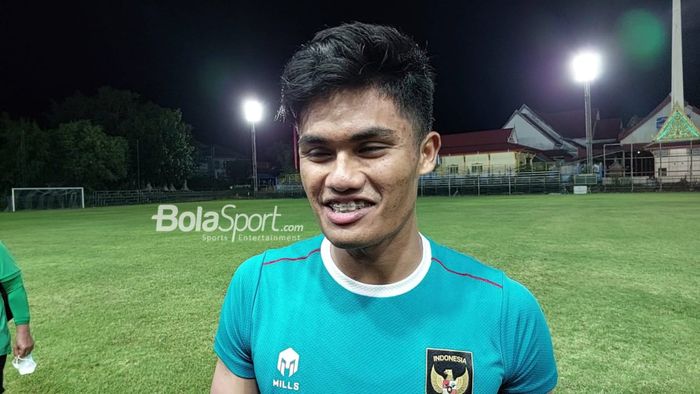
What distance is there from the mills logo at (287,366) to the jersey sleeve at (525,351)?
2.44 feet

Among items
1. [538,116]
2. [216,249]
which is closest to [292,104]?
[216,249]

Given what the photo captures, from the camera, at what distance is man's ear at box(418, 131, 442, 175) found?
67.1 inches

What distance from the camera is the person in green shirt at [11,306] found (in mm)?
2674

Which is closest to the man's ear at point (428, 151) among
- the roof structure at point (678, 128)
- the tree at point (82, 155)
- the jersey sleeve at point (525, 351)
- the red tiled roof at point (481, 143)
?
the jersey sleeve at point (525, 351)

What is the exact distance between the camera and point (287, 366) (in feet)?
5.26

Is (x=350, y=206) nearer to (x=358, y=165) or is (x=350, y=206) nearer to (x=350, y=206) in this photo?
(x=350, y=206)

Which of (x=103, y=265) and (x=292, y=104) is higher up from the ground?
(x=292, y=104)

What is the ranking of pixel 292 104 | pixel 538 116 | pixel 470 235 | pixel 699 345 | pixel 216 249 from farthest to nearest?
pixel 538 116
pixel 470 235
pixel 216 249
pixel 699 345
pixel 292 104

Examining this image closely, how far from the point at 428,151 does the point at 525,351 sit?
813 millimetres

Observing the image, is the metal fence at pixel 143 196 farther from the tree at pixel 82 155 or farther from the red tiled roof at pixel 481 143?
the red tiled roof at pixel 481 143

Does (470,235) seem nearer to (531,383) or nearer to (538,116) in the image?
(531,383)

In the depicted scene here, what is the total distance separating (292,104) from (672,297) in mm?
7351

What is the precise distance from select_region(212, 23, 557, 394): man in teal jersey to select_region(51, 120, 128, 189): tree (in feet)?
167

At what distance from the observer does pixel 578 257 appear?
9836mm
